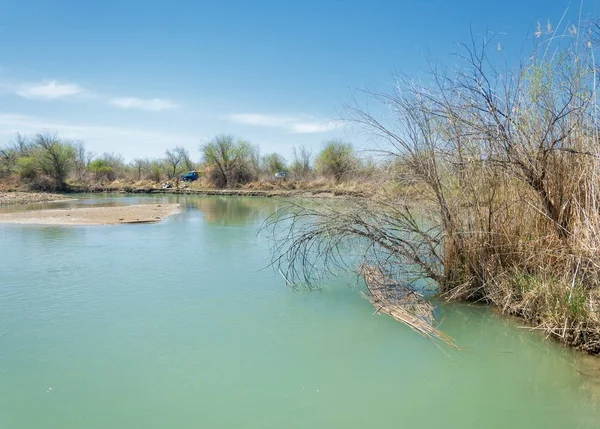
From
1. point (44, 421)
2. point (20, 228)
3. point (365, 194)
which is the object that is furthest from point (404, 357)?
point (20, 228)

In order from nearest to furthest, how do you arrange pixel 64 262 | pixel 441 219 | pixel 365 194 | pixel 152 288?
pixel 441 219
pixel 365 194
pixel 152 288
pixel 64 262

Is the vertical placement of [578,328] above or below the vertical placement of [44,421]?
above

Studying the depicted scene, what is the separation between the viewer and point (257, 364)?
179 inches

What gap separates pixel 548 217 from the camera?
16.9ft

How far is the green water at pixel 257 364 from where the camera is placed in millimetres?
3656

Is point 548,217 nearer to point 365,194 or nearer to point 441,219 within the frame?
point 441,219

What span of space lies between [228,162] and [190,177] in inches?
299

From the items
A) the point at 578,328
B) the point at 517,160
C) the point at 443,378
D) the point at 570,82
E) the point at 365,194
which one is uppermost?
the point at 570,82

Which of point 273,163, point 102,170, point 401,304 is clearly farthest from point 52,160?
point 401,304

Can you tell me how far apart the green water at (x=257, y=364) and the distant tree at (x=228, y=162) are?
114 feet

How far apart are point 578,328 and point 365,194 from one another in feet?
11.0

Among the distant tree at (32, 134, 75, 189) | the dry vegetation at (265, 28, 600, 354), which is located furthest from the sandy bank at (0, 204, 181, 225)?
the distant tree at (32, 134, 75, 189)

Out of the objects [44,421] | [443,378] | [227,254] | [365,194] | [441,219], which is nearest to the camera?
[44,421]

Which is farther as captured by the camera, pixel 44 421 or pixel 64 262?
pixel 64 262
